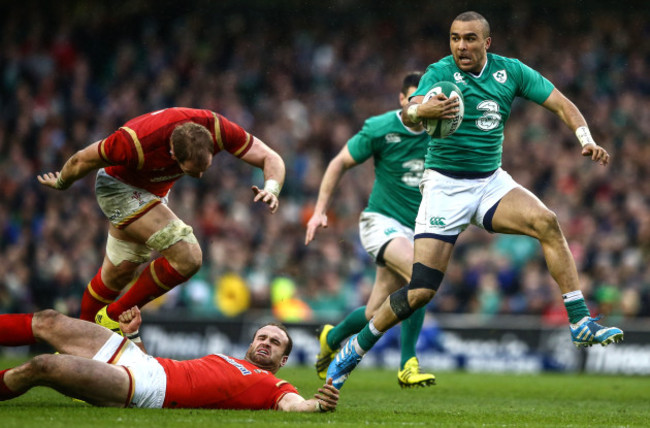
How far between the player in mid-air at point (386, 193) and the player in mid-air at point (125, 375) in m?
2.62

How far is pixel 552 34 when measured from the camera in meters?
22.6

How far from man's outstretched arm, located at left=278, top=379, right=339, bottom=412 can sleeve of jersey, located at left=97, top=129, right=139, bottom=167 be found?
237 cm

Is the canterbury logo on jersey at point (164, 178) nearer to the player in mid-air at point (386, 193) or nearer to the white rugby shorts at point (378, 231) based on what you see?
the player in mid-air at point (386, 193)

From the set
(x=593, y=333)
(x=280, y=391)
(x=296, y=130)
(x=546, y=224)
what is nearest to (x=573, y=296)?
(x=593, y=333)

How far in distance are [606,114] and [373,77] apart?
5.42m

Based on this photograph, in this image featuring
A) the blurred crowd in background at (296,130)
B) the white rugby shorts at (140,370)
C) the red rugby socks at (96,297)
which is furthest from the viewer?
the blurred crowd in background at (296,130)

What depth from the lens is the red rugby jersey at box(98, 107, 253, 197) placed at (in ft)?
25.0

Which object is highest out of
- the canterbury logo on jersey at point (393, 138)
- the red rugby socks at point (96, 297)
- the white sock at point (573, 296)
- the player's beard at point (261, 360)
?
the canterbury logo on jersey at point (393, 138)

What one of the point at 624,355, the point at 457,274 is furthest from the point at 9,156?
the point at 624,355

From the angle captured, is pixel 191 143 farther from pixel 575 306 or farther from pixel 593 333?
pixel 593 333

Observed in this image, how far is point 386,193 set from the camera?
32.4 feet

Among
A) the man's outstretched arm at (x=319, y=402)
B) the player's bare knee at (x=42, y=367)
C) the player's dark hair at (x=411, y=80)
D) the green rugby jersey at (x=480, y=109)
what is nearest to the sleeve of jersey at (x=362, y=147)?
the player's dark hair at (x=411, y=80)

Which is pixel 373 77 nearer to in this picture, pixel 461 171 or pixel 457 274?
pixel 457 274

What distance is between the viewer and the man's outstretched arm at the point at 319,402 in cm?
665
